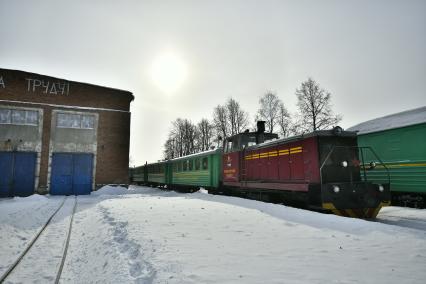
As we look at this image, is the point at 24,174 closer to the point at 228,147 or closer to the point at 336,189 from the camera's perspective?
the point at 228,147

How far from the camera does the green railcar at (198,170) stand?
1699cm

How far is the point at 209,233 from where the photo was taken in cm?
615

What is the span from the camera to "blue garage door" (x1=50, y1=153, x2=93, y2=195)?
2098 cm

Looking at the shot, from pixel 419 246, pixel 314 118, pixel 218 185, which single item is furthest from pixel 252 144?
pixel 314 118

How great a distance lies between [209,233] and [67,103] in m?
19.7

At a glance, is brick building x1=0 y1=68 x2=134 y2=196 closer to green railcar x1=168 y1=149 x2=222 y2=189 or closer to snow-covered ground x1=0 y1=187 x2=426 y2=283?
green railcar x1=168 y1=149 x2=222 y2=189

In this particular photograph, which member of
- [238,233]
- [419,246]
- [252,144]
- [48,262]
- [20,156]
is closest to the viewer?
[419,246]

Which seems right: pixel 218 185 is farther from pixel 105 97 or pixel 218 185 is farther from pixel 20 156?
pixel 20 156

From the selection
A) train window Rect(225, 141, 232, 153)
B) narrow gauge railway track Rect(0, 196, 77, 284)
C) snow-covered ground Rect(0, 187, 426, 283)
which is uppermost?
train window Rect(225, 141, 232, 153)

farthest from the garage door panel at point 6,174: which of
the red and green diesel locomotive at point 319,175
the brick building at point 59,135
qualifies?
the red and green diesel locomotive at point 319,175

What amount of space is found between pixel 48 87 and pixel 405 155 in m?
22.6

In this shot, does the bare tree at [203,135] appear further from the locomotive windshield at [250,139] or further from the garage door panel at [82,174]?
the locomotive windshield at [250,139]

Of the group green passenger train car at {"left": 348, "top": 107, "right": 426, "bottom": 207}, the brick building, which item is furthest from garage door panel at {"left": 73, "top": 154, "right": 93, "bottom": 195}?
green passenger train car at {"left": 348, "top": 107, "right": 426, "bottom": 207}

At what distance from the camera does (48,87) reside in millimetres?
21469
